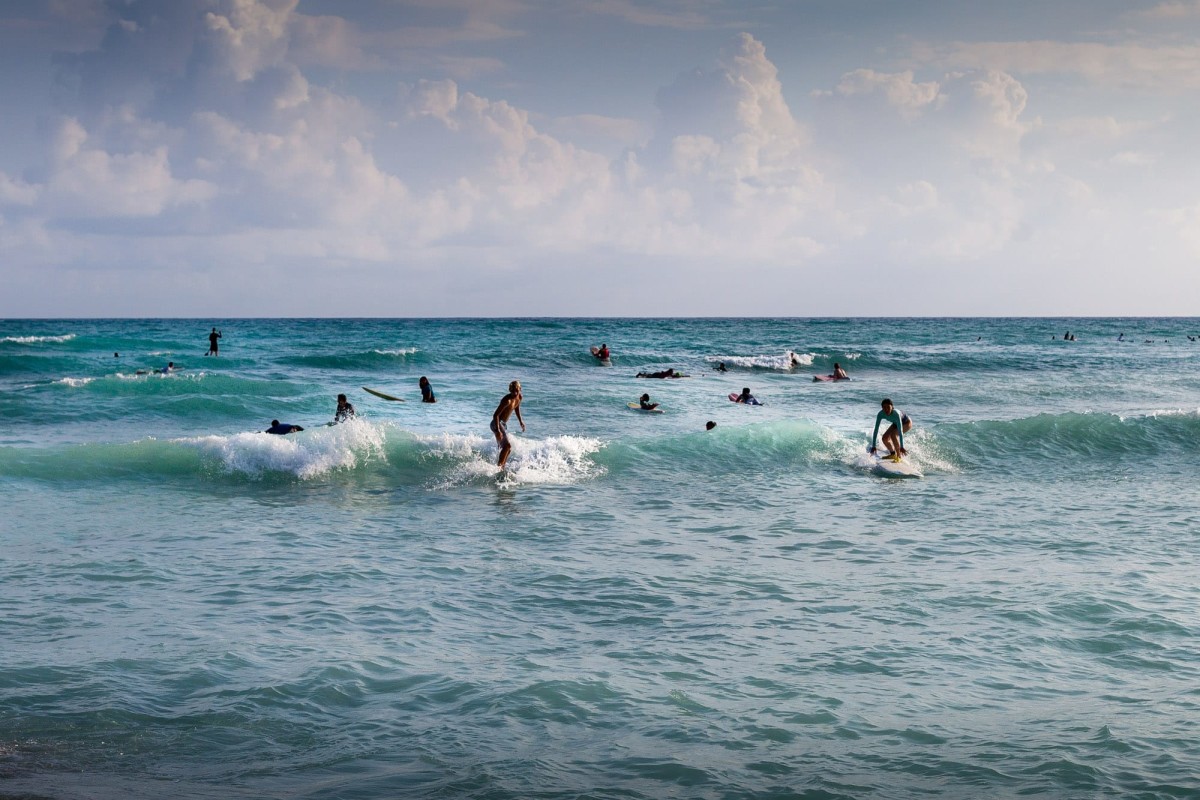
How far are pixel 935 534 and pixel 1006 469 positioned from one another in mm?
7111

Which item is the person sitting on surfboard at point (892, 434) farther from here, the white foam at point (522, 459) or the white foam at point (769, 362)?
the white foam at point (769, 362)

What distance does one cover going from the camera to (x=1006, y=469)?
1903cm

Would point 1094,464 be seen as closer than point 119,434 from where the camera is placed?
Yes

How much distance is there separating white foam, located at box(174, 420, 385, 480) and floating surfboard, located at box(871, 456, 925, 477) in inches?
413

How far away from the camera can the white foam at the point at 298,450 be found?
17953 mm

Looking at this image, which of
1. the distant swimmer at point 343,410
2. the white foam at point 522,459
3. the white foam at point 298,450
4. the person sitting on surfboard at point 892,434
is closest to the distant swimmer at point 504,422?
the white foam at point 522,459

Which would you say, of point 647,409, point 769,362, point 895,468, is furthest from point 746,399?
point 769,362

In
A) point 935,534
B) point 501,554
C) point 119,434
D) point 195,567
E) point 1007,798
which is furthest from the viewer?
point 119,434

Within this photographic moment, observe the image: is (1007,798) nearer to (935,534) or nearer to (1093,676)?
(1093,676)

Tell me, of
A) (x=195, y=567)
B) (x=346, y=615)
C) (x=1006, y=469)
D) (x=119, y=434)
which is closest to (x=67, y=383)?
(x=119, y=434)

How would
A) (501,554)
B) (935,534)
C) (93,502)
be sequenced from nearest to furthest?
→ (501,554), (935,534), (93,502)

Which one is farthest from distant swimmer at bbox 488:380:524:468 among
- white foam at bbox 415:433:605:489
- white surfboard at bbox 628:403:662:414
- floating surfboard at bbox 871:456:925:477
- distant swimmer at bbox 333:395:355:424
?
white surfboard at bbox 628:403:662:414

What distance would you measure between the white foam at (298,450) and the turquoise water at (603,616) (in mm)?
90

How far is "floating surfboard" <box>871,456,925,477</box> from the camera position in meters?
18.0
